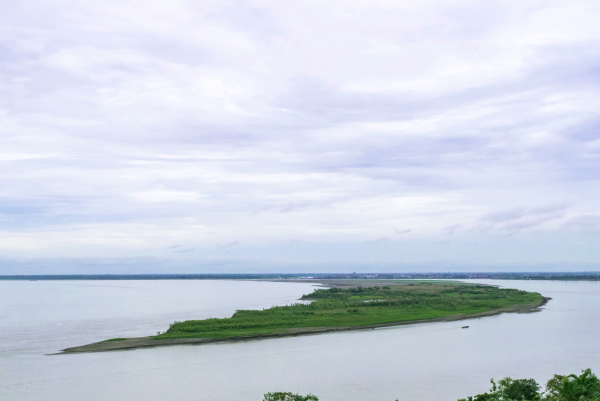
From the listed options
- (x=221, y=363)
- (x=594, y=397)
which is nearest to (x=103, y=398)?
(x=221, y=363)

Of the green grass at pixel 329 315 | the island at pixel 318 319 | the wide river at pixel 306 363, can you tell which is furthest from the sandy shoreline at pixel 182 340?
the wide river at pixel 306 363

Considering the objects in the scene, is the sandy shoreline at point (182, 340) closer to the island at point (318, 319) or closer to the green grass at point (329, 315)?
the island at point (318, 319)

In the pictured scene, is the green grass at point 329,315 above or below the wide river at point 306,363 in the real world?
above

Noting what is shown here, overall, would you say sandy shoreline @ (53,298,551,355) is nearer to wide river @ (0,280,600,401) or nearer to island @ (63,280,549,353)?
island @ (63,280,549,353)

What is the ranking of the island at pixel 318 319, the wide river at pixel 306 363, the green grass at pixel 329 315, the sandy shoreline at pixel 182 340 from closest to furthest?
the wide river at pixel 306 363 < the sandy shoreline at pixel 182 340 < the island at pixel 318 319 < the green grass at pixel 329 315

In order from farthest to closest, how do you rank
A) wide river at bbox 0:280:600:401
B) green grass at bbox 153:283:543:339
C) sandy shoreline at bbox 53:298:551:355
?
green grass at bbox 153:283:543:339 < sandy shoreline at bbox 53:298:551:355 < wide river at bbox 0:280:600:401

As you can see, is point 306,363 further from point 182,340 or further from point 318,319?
point 318,319

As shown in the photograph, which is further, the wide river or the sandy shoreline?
the sandy shoreline

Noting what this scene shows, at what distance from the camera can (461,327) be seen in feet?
204

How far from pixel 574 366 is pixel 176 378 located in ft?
98.2

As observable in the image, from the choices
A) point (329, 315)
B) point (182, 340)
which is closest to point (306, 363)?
point (182, 340)

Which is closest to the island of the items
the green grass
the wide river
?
the green grass

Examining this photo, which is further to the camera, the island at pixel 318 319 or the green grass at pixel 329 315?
the green grass at pixel 329 315

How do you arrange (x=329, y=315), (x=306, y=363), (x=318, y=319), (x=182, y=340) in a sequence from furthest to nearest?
(x=329, y=315), (x=318, y=319), (x=182, y=340), (x=306, y=363)
